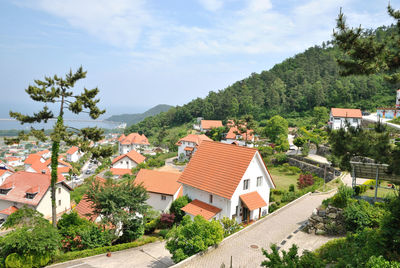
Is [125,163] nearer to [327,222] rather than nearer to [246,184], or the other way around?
[246,184]

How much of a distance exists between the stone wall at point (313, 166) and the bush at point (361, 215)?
64.8 feet

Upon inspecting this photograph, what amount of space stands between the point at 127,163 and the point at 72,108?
45.4 meters

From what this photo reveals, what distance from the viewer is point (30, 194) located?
105ft

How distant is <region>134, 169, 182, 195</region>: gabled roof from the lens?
26.9m

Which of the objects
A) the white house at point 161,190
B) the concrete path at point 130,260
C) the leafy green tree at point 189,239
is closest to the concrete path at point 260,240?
the leafy green tree at point 189,239

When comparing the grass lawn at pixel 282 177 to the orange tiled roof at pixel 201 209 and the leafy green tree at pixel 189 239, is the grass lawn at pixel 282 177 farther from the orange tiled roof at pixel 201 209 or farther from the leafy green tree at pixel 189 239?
the leafy green tree at pixel 189 239

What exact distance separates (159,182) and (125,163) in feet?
118

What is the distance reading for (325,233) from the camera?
16109mm

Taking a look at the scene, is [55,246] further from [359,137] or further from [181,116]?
[181,116]

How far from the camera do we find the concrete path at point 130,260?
584 inches

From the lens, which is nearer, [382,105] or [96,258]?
[96,258]

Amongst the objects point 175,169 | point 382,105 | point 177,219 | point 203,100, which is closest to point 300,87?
point 382,105

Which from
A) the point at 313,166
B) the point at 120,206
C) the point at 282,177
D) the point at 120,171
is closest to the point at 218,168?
the point at 120,206

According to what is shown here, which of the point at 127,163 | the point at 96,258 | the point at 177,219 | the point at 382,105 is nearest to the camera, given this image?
the point at 96,258
